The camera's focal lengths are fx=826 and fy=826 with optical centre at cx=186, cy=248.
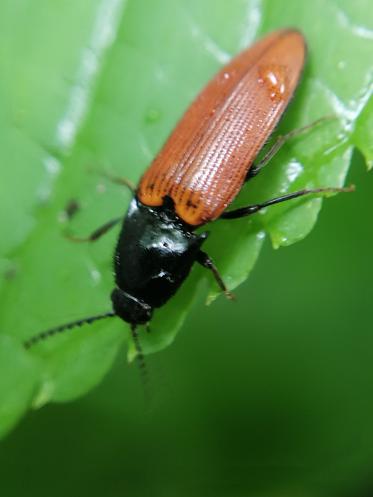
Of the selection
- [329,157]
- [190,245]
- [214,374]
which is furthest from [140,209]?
[214,374]

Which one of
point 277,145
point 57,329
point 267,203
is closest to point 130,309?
point 57,329

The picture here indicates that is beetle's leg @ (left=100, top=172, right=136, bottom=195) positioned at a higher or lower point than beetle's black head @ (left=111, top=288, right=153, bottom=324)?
higher

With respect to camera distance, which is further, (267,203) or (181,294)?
(181,294)

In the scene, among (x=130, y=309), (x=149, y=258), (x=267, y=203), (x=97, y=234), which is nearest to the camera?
(x=267, y=203)

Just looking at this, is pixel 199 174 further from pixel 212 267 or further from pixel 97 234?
pixel 97 234

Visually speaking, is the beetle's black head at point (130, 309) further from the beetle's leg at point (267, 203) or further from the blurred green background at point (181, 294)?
the beetle's leg at point (267, 203)

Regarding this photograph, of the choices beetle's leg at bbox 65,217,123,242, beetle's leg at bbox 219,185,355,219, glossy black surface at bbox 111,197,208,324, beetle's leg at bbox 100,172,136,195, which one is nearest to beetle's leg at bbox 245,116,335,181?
beetle's leg at bbox 219,185,355,219

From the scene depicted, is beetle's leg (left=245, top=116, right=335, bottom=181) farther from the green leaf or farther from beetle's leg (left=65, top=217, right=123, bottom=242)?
beetle's leg (left=65, top=217, right=123, bottom=242)
